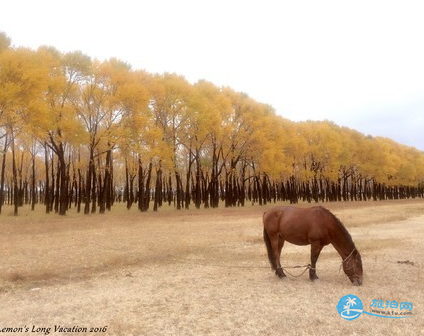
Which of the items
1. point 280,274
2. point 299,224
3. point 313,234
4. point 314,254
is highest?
point 299,224

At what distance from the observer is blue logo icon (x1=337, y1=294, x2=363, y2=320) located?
22.2ft

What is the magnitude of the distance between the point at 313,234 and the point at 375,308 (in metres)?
2.44

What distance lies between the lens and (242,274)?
34.1ft

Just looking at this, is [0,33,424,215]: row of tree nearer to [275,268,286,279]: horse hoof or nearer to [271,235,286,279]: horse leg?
[271,235,286,279]: horse leg

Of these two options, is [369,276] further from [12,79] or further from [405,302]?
[12,79]

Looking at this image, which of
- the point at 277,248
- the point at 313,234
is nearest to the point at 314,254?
the point at 313,234

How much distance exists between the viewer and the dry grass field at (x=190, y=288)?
→ 6359mm

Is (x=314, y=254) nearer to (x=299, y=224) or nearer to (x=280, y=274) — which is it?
(x=299, y=224)

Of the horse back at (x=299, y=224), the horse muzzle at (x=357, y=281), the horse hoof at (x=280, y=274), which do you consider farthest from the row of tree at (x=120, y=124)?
the horse muzzle at (x=357, y=281)

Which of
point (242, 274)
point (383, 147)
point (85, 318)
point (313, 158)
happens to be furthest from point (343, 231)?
point (383, 147)

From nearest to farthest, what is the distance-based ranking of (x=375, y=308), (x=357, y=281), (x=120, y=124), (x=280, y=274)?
1. (x=375, y=308)
2. (x=357, y=281)
3. (x=280, y=274)
4. (x=120, y=124)

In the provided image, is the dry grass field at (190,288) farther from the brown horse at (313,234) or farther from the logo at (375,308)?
the brown horse at (313,234)

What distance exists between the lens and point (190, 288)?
29.3 feet

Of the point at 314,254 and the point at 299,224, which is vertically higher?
the point at 299,224
